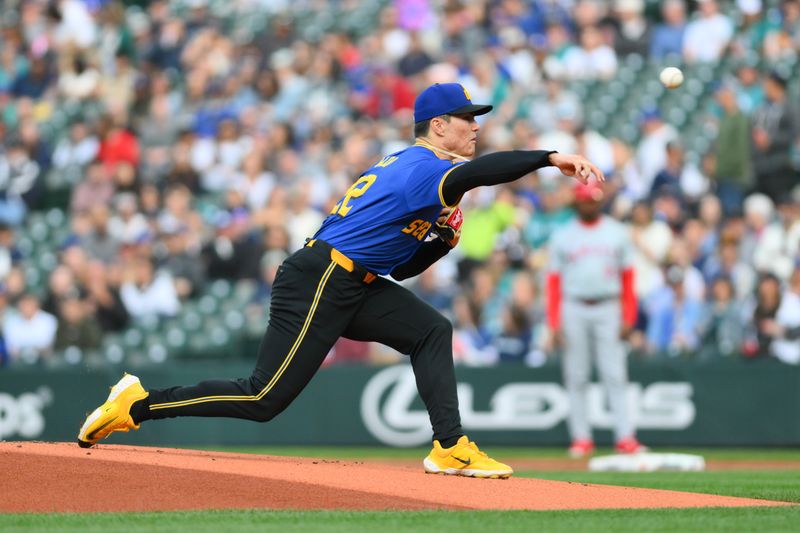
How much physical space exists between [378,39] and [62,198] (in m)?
4.89

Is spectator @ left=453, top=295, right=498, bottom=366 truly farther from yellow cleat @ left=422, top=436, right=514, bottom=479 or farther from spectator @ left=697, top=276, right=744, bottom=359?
yellow cleat @ left=422, top=436, right=514, bottom=479

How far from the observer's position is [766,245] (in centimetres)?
1419

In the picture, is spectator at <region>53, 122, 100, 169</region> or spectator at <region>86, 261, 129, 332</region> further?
spectator at <region>53, 122, 100, 169</region>

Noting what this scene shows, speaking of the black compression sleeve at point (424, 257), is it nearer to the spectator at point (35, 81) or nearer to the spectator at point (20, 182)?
the spectator at point (20, 182)

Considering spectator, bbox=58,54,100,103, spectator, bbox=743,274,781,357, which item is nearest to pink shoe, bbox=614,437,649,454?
spectator, bbox=743,274,781,357

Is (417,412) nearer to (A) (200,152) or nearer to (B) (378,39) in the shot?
(A) (200,152)

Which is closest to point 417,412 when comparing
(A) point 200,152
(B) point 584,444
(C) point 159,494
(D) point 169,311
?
(B) point 584,444

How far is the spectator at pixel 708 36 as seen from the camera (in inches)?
683

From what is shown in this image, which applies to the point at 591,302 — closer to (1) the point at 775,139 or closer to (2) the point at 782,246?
(2) the point at 782,246

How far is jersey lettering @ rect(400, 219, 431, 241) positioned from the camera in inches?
290

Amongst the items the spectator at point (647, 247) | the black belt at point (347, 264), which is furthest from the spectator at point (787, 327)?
the black belt at point (347, 264)

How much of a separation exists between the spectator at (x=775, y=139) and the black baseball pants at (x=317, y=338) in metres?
8.63

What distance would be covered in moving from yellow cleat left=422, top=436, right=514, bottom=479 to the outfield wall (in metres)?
6.27

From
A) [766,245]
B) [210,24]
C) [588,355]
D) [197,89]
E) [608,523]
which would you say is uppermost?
[210,24]
